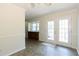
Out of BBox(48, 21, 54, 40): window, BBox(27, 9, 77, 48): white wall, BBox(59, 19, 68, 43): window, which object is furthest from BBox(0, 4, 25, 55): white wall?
BBox(59, 19, 68, 43): window

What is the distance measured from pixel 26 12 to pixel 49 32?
0.60m

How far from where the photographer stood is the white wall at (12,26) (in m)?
1.31

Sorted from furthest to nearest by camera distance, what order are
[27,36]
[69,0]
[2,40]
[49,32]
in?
[49,32]
[27,36]
[2,40]
[69,0]

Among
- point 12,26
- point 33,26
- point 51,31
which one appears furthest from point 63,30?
point 12,26

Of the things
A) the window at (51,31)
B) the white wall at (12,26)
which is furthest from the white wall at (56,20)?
the white wall at (12,26)

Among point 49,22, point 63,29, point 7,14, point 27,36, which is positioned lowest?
point 27,36

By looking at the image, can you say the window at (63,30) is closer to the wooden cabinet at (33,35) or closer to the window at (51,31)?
the window at (51,31)

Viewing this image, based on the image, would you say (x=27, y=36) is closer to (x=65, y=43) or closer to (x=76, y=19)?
(x=65, y=43)

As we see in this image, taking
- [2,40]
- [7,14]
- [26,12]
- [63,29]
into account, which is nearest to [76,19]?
[63,29]

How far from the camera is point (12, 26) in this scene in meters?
1.39

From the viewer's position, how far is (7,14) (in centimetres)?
136

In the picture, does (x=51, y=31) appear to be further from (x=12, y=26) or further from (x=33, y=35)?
(x=12, y=26)

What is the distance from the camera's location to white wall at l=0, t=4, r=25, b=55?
1312 mm

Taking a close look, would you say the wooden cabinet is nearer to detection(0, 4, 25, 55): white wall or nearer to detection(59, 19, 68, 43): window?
detection(0, 4, 25, 55): white wall
